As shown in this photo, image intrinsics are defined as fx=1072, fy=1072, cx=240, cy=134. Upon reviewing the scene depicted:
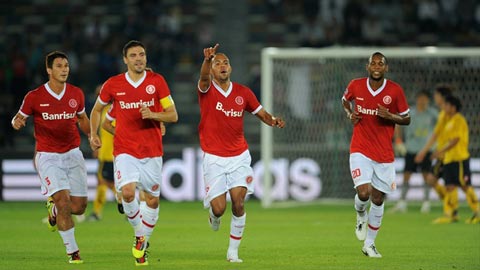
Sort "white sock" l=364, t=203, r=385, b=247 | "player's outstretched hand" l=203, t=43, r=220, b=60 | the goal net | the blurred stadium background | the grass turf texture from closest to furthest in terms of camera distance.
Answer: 1. "player's outstretched hand" l=203, t=43, r=220, b=60
2. the grass turf texture
3. "white sock" l=364, t=203, r=385, b=247
4. the goal net
5. the blurred stadium background

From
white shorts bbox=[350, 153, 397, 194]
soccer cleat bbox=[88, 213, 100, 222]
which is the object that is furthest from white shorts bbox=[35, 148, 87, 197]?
soccer cleat bbox=[88, 213, 100, 222]

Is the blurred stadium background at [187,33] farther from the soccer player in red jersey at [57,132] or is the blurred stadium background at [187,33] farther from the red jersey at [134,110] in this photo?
the red jersey at [134,110]

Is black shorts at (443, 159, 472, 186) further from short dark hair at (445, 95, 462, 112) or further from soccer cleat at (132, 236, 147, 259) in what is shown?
soccer cleat at (132, 236, 147, 259)

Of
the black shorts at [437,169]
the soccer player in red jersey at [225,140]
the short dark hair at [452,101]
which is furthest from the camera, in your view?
the black shorts at [437,169]

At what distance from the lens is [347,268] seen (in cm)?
1099

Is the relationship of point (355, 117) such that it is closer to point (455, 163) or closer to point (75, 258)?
point (75, 258)

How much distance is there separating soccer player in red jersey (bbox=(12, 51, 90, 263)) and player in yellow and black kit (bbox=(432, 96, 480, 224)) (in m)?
7.71

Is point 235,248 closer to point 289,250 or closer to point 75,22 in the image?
point 289,250

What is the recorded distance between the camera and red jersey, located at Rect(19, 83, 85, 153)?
11.6 metres

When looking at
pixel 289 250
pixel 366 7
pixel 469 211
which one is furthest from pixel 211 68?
pixel 366 7

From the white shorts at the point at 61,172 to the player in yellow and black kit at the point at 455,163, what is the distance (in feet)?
24.8

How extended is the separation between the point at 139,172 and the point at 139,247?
78 cm

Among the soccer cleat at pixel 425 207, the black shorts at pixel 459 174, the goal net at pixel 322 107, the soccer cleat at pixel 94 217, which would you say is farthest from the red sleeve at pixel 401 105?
the goal net at pixel 322 107

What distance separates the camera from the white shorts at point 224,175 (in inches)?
459
